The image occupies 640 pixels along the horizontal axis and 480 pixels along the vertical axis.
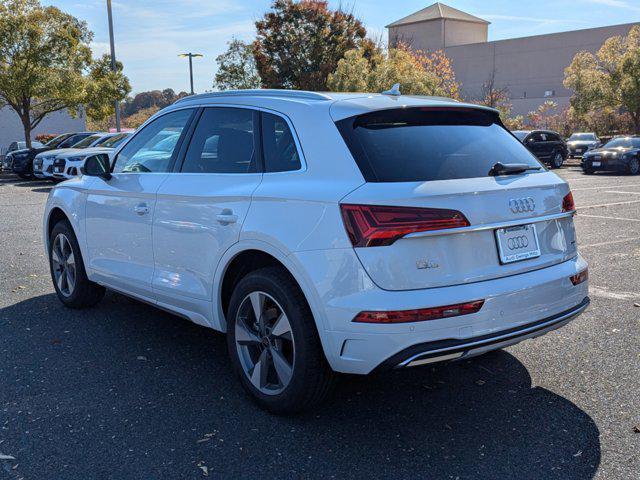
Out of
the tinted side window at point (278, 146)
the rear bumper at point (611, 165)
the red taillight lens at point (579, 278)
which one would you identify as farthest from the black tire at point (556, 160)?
the tinted side window at point (278, 146)

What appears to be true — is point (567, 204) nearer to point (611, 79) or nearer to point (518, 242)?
point (518, 242)

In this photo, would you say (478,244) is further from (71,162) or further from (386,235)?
(71,162)

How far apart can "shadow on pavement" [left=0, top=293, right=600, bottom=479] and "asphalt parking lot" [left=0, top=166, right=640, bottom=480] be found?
1 cm

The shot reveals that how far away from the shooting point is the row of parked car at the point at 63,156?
17578 millimetres

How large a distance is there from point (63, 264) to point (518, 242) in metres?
4.23

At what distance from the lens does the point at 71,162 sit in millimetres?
17906

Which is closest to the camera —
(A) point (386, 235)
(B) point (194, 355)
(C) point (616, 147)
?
(A) point (386, 235)

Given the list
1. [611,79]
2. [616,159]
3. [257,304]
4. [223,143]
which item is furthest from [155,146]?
[611,79]

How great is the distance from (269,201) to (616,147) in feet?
82.0

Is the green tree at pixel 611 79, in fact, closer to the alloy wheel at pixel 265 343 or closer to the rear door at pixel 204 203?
the rear door at pixel 204 203

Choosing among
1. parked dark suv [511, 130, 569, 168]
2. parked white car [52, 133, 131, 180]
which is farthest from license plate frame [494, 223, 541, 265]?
parked dark suv [511, 130, 569, 168]

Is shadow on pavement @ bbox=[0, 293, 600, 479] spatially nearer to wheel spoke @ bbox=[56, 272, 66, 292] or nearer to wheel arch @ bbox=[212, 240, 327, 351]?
wheel arch @ bbox=[212, 240, 327, 351]

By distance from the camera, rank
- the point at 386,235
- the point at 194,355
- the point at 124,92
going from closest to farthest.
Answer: the point at 386,235 < the point at 194,355 < the point at 124,92

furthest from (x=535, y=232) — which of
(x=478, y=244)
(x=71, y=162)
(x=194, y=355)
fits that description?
(x=71, y=162)
